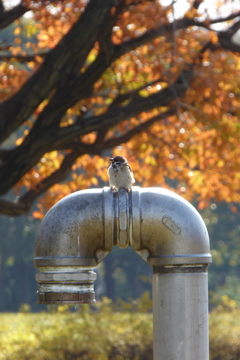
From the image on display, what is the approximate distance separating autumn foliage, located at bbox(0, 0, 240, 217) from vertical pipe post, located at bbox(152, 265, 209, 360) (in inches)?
145

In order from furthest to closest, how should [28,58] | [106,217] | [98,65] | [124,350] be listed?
[124,350]
[28,58]
[98,65]
[106,217]

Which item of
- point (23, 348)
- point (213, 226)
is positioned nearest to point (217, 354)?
point (23, 348)

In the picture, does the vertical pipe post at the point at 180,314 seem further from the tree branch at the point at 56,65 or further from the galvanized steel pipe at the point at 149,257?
the tree branch at the point at 56,65

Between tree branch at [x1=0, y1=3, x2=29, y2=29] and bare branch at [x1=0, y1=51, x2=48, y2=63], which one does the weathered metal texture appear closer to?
tree branch at [x1=0, y1=3, x2=29, y2=29]

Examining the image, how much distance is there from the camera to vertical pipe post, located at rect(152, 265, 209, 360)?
10.4 feet

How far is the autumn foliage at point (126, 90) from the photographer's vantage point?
21.7 ft

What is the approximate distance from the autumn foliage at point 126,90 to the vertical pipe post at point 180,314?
3.70 meters

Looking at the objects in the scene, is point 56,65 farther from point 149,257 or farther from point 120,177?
point 149,257

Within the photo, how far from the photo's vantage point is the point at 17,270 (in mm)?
43688

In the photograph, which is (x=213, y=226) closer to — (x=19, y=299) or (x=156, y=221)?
(x=19, y=299)

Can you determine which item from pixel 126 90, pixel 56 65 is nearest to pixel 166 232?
pixel 56 65

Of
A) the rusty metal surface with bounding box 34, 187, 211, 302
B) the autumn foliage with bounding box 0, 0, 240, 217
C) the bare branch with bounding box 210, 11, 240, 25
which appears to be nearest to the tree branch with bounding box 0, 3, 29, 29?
the autumn foliage with bounding box 0, 0, 240, 217

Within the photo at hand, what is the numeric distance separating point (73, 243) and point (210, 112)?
16.3ft

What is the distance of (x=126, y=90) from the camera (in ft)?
27.7
